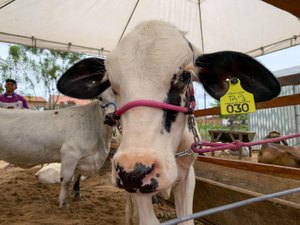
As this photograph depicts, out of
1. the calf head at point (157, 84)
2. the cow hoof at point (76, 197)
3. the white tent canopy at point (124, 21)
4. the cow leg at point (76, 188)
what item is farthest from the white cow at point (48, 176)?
the calf head at point (157, 84)

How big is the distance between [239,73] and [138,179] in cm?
96

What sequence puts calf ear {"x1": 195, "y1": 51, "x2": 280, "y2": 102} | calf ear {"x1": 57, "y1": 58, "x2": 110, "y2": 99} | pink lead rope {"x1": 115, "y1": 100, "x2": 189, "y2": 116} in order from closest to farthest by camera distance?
pink lead rope {"x1": 115, "y1": 100, "x2": 189, "y2": 116}
calf ear {"x1": 195, "y1": 51, "x2": 280, "y2": 102}
calf ear {"x1": 57, "y1": 58, "x2": 110, "y2": 99}

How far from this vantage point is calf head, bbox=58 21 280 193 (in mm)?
1073

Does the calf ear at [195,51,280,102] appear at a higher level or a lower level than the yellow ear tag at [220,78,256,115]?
higher

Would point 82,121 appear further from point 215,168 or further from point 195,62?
point 195,62

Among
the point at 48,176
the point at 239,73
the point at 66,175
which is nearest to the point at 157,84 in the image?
the point at 239,73

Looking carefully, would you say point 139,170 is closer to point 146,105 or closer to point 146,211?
point 146,105

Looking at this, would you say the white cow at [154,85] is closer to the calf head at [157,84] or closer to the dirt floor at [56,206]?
the calf head at [157,84]

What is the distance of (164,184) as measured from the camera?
1092 millimetres

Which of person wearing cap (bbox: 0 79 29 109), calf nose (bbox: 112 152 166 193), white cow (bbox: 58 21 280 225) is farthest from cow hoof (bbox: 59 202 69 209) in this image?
calf nose (bbox: 112 152 166 193)

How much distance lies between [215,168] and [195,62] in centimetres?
210

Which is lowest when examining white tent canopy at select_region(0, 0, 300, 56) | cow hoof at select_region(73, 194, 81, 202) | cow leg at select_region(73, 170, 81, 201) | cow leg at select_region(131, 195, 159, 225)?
cow hoof at select_region(73, 194, 81, 202)

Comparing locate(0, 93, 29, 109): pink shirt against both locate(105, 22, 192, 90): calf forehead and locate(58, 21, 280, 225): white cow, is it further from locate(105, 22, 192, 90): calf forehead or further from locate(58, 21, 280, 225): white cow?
locate(105, 22, 192, 90): calf forehead

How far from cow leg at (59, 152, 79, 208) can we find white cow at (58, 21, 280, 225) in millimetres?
2135
